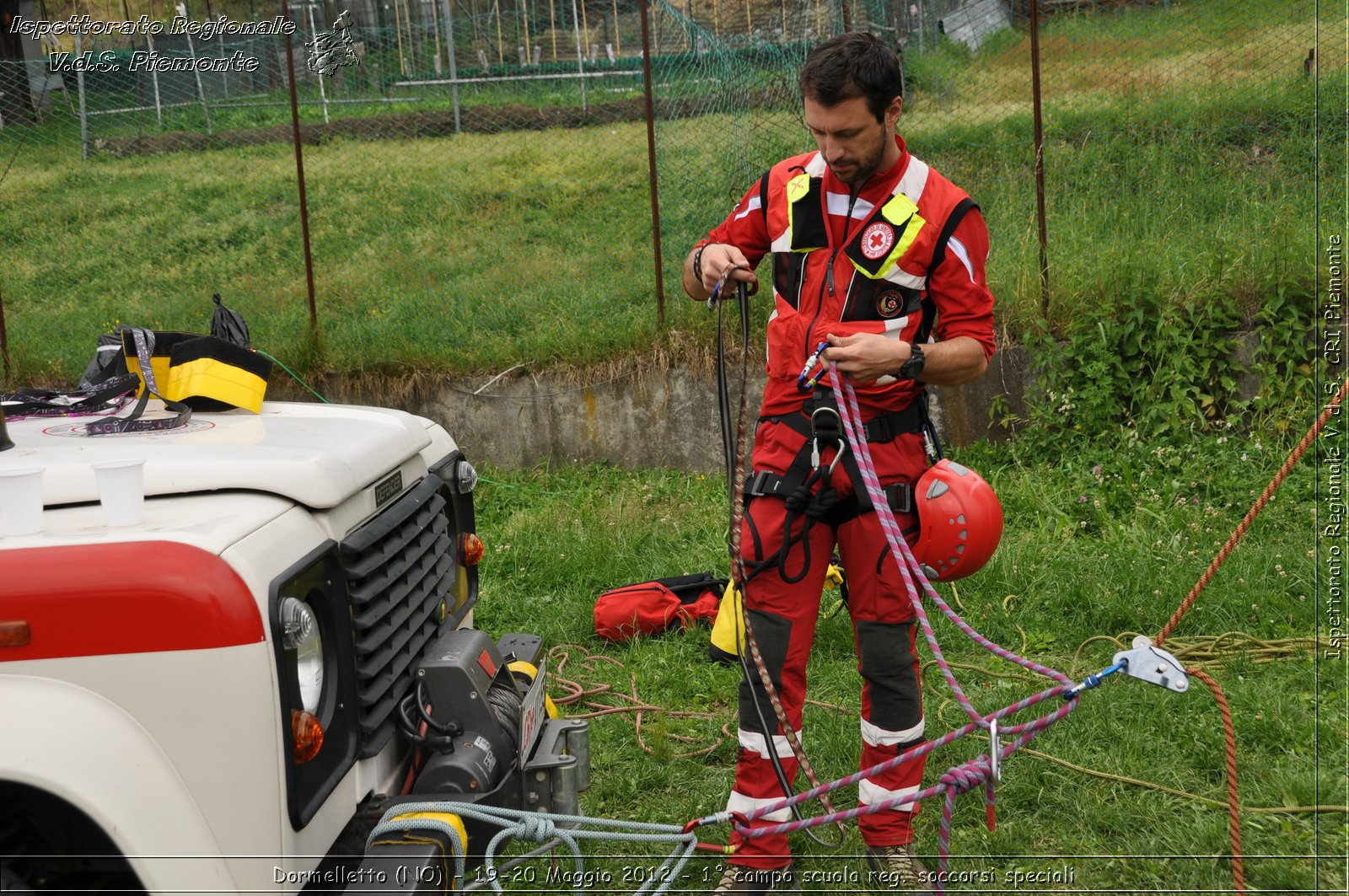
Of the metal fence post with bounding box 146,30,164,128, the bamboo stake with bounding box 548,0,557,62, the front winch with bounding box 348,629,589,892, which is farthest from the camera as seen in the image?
the metal fence post with bounding box 146,30,164,128

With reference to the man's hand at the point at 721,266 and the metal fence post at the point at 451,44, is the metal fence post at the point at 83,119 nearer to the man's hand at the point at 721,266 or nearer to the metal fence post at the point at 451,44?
the metal fence post at the point at 451,44

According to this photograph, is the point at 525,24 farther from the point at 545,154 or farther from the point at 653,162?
the point at 653,162

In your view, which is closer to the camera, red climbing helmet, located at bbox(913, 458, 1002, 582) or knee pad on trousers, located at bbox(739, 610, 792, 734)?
red climbing helmet, located at bbox(913, 458, 1002, 582)

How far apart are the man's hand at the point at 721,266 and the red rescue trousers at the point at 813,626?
1.48 ft

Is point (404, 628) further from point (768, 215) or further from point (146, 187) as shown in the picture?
point (146, 187)

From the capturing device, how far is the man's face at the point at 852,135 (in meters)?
3.11

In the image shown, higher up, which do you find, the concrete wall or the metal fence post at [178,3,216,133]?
the metal fence post at [178,3,216,133]

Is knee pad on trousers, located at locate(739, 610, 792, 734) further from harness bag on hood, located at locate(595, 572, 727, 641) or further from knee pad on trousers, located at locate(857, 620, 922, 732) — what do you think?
harness bag on hood, located at locate(595, 572, 727, 641)

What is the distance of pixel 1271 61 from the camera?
8.36m

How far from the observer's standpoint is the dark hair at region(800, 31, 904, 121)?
3.08 metres

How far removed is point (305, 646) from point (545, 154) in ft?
27.1

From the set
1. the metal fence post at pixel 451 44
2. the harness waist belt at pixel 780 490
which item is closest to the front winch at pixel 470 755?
the harness waist belt at pixel 780 490

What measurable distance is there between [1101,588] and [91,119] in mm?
9687

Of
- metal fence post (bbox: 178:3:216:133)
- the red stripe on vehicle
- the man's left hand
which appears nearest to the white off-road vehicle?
the red stripe on vehicle
